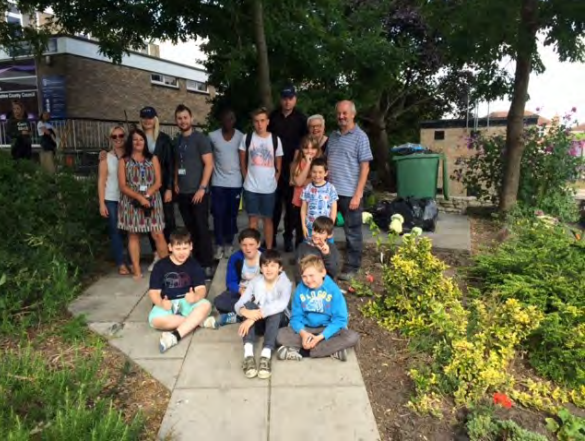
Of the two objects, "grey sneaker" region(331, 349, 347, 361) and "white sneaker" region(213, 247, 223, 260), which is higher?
"white sneaker" region(213, 247, 223, 260)

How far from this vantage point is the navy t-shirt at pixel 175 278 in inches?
148

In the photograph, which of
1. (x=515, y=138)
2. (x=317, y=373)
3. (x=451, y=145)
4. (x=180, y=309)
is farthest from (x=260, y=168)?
(x=451, y=145)

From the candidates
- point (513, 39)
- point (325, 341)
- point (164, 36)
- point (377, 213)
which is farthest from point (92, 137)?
point (325, 341)

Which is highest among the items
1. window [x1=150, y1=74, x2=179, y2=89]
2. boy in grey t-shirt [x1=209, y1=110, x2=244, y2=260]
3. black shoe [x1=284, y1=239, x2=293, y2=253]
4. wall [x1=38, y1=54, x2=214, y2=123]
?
window [x1=150, y1=74, x2=179, y2=89]

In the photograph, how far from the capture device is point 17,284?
3.85 m

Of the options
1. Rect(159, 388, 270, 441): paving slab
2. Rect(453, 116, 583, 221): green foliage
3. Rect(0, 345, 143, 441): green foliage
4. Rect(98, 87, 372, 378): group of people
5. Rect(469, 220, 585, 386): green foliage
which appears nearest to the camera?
Rect(0, 345, 143, 441): green foliage

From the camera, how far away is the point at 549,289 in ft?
12.5

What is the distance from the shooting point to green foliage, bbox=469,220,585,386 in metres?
3.23

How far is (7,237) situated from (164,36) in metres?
3.55

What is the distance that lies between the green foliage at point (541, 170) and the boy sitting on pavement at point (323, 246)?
14.0 ft

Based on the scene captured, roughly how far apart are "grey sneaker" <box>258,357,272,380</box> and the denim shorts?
6.07 ft

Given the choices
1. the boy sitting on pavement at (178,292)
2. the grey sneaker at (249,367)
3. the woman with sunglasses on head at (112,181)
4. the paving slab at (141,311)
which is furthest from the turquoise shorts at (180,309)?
the woman with sunglasses on head at (112,181)

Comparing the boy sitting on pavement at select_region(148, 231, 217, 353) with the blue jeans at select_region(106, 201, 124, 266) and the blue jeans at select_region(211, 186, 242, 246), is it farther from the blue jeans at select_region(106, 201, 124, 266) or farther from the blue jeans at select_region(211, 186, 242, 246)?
the blue jeans at select_region(106, 201, 124, 266)

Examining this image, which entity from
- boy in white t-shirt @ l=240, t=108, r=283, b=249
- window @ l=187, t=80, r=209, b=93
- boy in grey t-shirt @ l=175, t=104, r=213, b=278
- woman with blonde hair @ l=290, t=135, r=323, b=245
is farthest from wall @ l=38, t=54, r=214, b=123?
woman with blonde hair @ l=290, t=135, r=323, b=245
